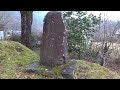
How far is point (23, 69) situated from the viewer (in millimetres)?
5164

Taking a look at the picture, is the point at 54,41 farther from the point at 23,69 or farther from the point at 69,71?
the point at 23,69

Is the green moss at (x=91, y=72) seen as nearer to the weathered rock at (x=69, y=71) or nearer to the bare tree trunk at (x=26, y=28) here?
the weathered rock at (x=69, y=71)

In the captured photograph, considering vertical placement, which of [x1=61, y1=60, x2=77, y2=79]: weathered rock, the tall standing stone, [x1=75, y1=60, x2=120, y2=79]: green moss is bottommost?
[x1=75, y1=60, x2=120, y2=79]: green moss

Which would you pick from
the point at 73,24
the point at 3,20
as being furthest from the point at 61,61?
the point at 3,20

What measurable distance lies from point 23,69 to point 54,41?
2.97ft

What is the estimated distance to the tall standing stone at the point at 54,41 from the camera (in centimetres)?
497

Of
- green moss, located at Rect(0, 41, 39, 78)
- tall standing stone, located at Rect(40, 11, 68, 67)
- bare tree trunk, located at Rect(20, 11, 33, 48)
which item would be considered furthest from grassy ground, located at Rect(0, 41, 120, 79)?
bare tree trunk, located at Rect(20, 11, 33, 48)

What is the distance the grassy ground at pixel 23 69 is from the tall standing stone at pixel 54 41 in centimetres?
18

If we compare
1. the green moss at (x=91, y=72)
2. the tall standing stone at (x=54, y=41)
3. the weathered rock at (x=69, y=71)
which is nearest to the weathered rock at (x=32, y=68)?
the tall standing stone at (x=54, y=41)

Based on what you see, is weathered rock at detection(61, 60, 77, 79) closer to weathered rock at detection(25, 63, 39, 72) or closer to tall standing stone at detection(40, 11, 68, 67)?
tall standing stone at detection(40, 11, 68, 67)

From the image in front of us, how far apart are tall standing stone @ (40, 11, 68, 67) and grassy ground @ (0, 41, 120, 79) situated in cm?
18

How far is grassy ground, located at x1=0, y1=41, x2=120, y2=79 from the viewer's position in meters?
4.73
